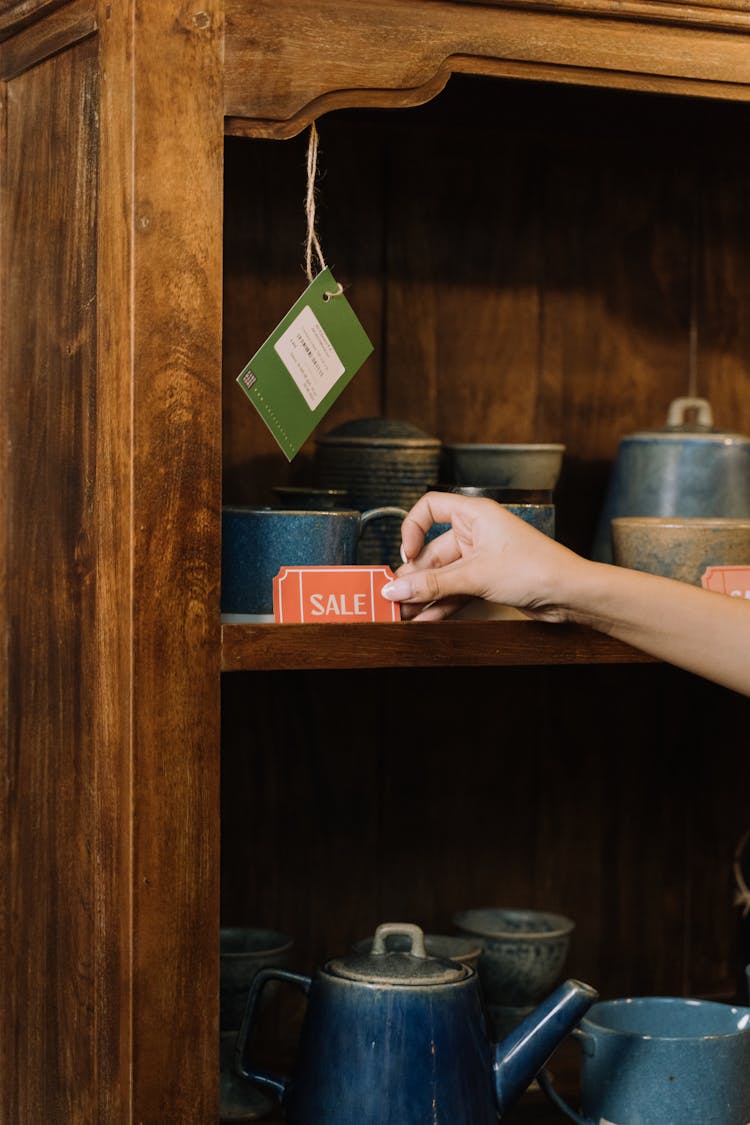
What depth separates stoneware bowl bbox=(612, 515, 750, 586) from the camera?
1.34m

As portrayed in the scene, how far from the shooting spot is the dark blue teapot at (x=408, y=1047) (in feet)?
3.94

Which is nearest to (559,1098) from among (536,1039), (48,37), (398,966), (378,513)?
(536,1039)

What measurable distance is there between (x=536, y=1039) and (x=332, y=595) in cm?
40

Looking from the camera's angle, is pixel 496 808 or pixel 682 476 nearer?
pixel 682 476

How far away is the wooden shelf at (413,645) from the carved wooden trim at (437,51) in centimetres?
36

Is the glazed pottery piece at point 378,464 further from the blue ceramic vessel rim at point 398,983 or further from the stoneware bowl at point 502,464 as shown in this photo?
the blue ceramic vessel rim at point 398,983

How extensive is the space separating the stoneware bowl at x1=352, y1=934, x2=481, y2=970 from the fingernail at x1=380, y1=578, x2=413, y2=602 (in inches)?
14.3

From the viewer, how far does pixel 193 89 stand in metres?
1.10

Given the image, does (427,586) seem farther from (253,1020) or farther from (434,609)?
(253,1020)

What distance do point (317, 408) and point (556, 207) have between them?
59 cm

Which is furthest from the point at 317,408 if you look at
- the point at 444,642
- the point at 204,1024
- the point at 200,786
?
the point at 204,1024

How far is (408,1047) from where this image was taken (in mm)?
1207

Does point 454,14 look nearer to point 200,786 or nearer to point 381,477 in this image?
point 381,477

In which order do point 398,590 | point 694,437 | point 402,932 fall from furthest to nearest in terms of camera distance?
point 694,437, point 402,932, point 398,590
